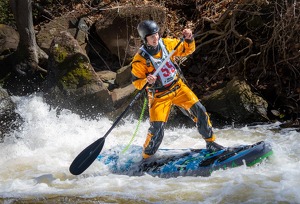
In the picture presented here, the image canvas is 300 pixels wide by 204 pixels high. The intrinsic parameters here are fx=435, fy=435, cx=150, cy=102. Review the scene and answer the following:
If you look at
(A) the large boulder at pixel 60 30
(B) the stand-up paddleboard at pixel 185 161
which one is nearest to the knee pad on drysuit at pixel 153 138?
(B) the stand-up paddleboard at pixel 185 161

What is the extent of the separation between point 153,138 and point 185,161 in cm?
43

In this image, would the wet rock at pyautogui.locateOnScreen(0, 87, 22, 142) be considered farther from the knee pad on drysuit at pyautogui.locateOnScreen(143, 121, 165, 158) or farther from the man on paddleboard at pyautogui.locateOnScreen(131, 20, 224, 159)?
the man on paddleboard at pyautogui.locateOnScreen(131, 20, 224, 159)

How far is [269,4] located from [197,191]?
15.8 feet

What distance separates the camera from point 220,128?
22.3ft

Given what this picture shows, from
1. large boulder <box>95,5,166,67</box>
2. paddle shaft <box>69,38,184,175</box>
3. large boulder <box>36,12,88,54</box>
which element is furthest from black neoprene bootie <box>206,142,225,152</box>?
large boulder <box>36,12,88,54</box>

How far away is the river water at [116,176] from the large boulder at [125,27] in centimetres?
209

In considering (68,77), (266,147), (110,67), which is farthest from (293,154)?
(110,67)

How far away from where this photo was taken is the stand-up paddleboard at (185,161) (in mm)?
4469

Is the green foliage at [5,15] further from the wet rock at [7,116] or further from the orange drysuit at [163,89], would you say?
the orange drysuit at [163,89]

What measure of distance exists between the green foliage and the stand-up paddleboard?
613 centimetres

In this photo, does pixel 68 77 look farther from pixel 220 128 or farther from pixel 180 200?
pixel 180 200

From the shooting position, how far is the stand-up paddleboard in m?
4.47

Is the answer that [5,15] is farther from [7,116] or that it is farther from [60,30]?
[7,116]

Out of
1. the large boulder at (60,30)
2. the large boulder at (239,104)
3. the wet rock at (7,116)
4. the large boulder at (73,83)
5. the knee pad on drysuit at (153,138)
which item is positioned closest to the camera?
the knee pad on drysuit at (153,138)
